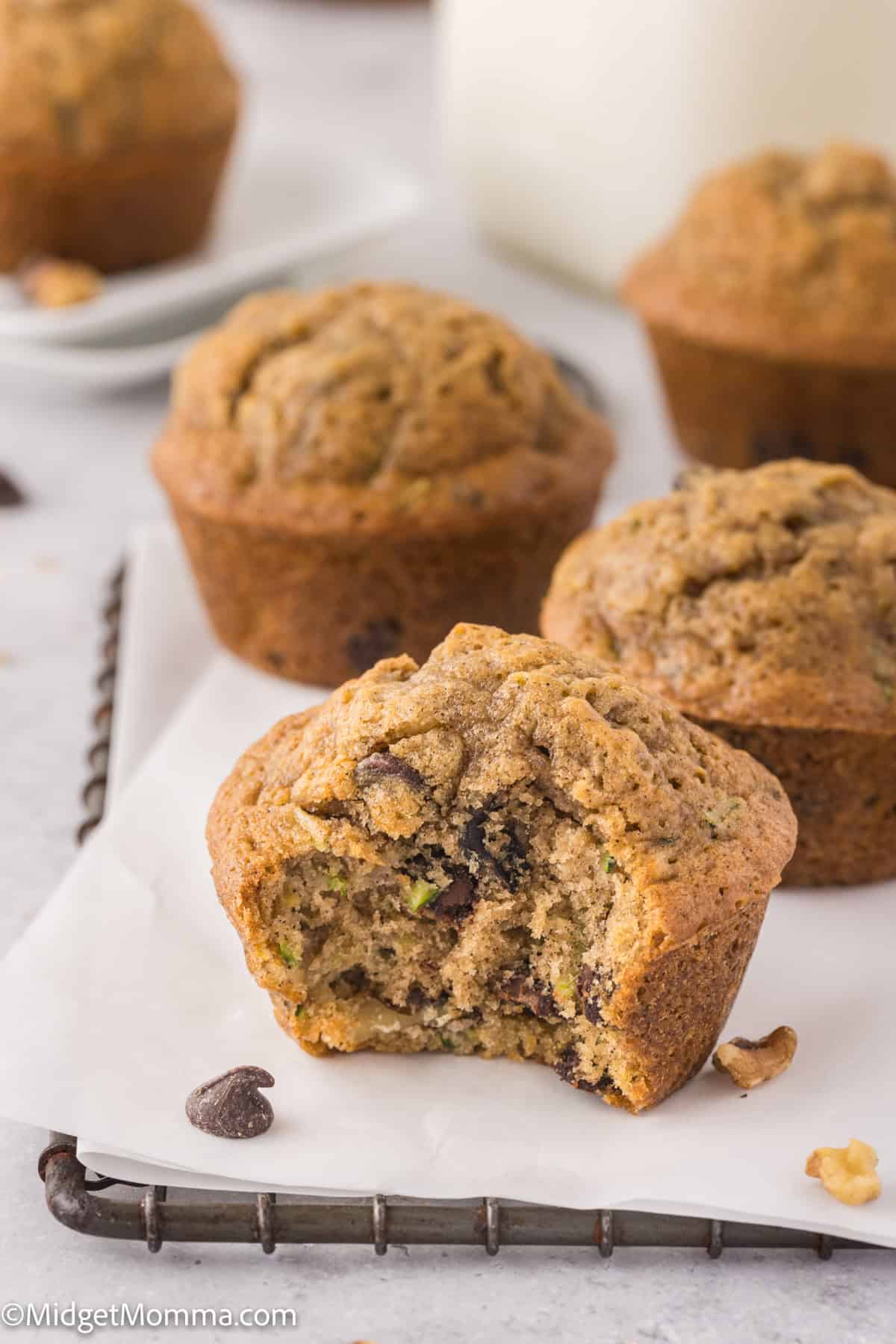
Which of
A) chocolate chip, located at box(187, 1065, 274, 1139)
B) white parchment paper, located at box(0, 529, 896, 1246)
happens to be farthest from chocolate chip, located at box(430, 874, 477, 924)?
chocolate chip, located at box(187, 1065, 274, 1139)

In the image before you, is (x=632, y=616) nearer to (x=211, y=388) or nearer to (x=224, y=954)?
(x=224, y=954)

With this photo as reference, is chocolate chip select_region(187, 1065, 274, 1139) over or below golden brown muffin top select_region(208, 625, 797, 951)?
below

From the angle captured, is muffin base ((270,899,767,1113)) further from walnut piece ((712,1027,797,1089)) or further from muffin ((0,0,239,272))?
muffin ((0,0,239,272))

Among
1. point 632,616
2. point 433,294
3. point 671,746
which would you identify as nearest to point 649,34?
point 433,294

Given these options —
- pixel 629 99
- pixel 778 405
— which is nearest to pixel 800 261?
pixel 778 405

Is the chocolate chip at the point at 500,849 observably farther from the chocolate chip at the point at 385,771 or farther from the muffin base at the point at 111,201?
the muffin base at the point at 111,201

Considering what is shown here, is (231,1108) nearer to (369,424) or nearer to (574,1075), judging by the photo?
(574,1075)
